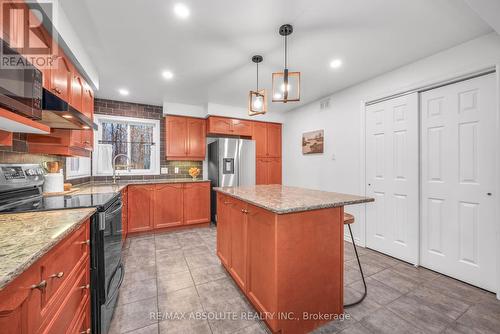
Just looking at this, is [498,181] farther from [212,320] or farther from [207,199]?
[207,199]

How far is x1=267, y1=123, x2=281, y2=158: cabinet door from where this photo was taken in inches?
180

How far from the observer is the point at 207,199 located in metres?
3.94

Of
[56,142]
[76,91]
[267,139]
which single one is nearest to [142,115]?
[76,91]

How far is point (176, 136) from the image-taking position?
13.0 ft

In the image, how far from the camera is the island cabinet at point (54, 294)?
22.8 inches

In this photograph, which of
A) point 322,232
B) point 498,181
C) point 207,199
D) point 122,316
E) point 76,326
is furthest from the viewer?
point 207,199

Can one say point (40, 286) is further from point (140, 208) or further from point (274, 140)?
point (274, 140)

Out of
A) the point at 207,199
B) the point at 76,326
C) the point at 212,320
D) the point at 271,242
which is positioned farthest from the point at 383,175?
the point at 76,326

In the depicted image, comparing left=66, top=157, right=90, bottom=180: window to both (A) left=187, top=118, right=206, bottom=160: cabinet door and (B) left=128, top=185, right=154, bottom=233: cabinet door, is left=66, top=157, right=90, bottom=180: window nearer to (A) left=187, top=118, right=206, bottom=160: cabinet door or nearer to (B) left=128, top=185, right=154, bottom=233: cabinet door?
(B) left=128, top=185, right=154, bottom=233: cabinet door

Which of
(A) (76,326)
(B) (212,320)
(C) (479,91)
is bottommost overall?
(B) (212,320)

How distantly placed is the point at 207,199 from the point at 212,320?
252cm

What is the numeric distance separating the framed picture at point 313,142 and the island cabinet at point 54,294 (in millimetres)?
3376

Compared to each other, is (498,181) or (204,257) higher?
(498,181)

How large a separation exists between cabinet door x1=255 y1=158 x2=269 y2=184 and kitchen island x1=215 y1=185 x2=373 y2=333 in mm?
2726
